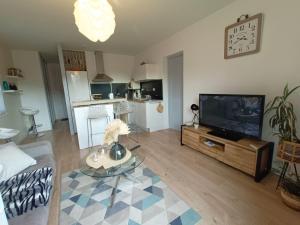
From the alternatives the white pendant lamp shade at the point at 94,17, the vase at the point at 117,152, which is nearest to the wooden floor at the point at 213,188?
the vase at the point at 117,152

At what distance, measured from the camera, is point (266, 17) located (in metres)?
1.93

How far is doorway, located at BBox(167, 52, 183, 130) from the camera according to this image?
3.78m

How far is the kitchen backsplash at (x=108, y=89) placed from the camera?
5035mm

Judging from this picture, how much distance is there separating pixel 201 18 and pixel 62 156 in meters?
3.69

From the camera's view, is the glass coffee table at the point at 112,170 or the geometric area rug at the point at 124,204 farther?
the glass coffee table at the point at 112,170

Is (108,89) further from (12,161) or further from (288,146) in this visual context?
(288,146)

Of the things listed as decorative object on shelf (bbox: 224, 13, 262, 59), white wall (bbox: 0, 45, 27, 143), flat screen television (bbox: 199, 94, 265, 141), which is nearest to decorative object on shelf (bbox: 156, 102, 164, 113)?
flat screen television (bbox: 199, 94, 265, 141)

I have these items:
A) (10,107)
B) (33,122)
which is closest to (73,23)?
(10,107)

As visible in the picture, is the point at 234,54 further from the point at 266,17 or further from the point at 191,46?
the point at 191,46

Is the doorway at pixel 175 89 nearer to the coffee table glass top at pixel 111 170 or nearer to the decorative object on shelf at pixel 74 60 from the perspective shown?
the coffee table glass top at pixel 111 170

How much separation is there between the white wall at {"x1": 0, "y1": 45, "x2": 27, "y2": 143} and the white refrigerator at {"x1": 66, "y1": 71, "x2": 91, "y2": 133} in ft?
4.30

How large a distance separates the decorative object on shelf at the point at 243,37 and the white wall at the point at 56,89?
6632mm

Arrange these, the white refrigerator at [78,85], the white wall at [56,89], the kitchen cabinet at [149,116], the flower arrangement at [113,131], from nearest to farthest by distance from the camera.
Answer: the flower arrangement at [113,131]
the kitchen cabinet at [149,116]
the white refrigerator at [78,85]
the white wall at [56,89]

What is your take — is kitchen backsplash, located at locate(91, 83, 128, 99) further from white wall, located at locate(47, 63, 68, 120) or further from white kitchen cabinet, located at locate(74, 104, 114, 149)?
white wall, located at locate(47, 63, 68, 120)
